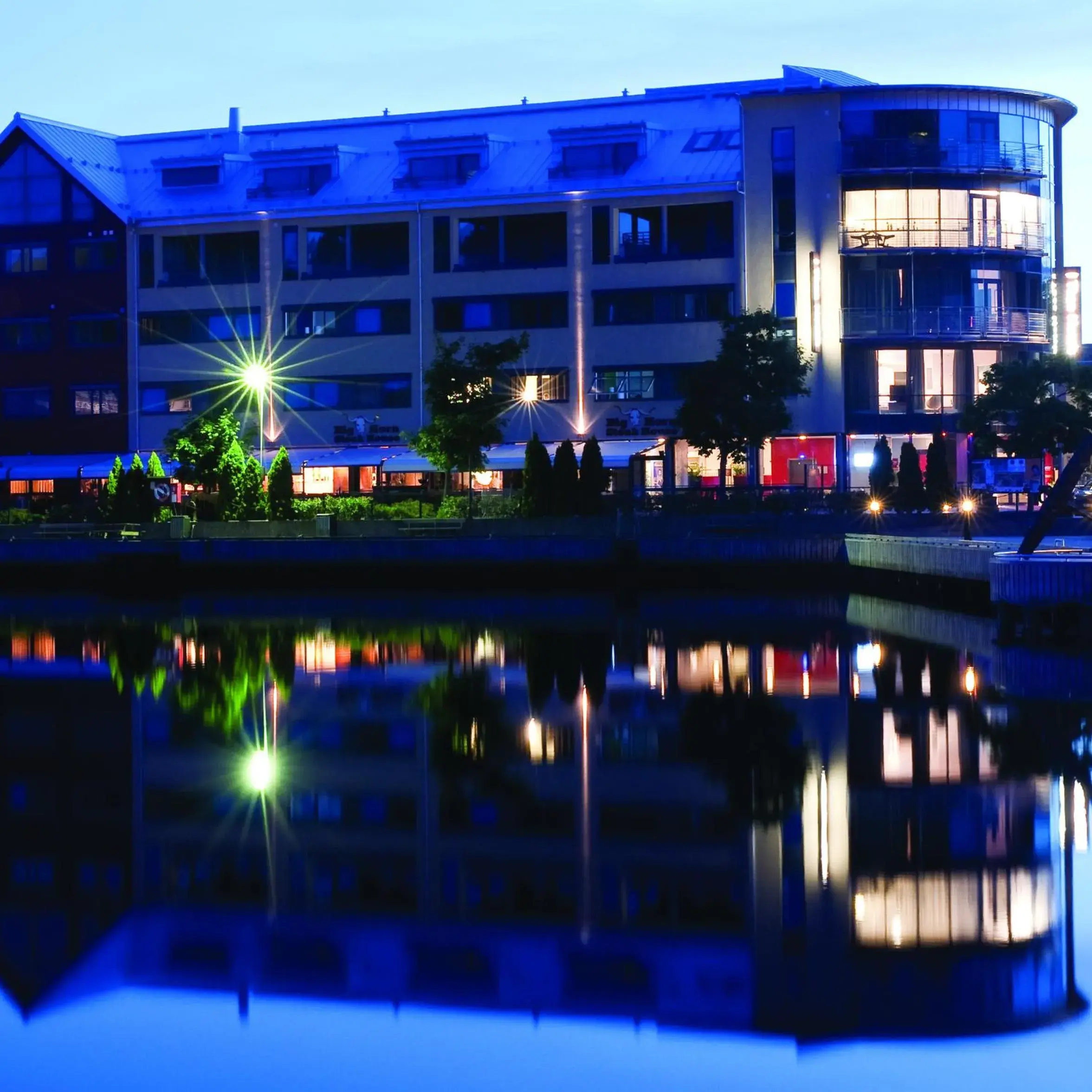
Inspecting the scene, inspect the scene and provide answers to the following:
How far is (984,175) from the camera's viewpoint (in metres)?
72.2

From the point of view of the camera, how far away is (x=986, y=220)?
72688 mm

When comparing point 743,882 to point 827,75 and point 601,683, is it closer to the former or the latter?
point 601,683

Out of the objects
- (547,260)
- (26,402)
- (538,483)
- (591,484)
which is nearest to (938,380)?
(547,260)

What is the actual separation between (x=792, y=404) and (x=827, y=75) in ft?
48.0

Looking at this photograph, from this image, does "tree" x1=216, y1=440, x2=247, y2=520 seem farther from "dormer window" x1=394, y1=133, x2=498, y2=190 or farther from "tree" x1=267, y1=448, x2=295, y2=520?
"dormer window" x1=394, y1=133, x2=498, y2=190

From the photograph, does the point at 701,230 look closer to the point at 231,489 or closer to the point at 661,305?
the point at 661,305

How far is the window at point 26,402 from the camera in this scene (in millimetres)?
81312

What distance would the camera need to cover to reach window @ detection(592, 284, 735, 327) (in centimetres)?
7294

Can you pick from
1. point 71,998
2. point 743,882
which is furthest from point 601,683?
point 71,998

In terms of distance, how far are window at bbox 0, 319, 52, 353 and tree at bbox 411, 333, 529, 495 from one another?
23.1 metres

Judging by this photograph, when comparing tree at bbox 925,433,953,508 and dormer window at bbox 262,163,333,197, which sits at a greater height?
dormer window at bbox 262,163,333,197

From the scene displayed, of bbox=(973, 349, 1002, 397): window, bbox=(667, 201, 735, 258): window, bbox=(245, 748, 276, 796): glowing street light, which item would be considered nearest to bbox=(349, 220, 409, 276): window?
bbox=(667, 201, 735, 258): window

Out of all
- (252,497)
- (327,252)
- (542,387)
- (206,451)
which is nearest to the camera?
(252,497)

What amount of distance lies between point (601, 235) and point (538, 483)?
20030 millimetres
